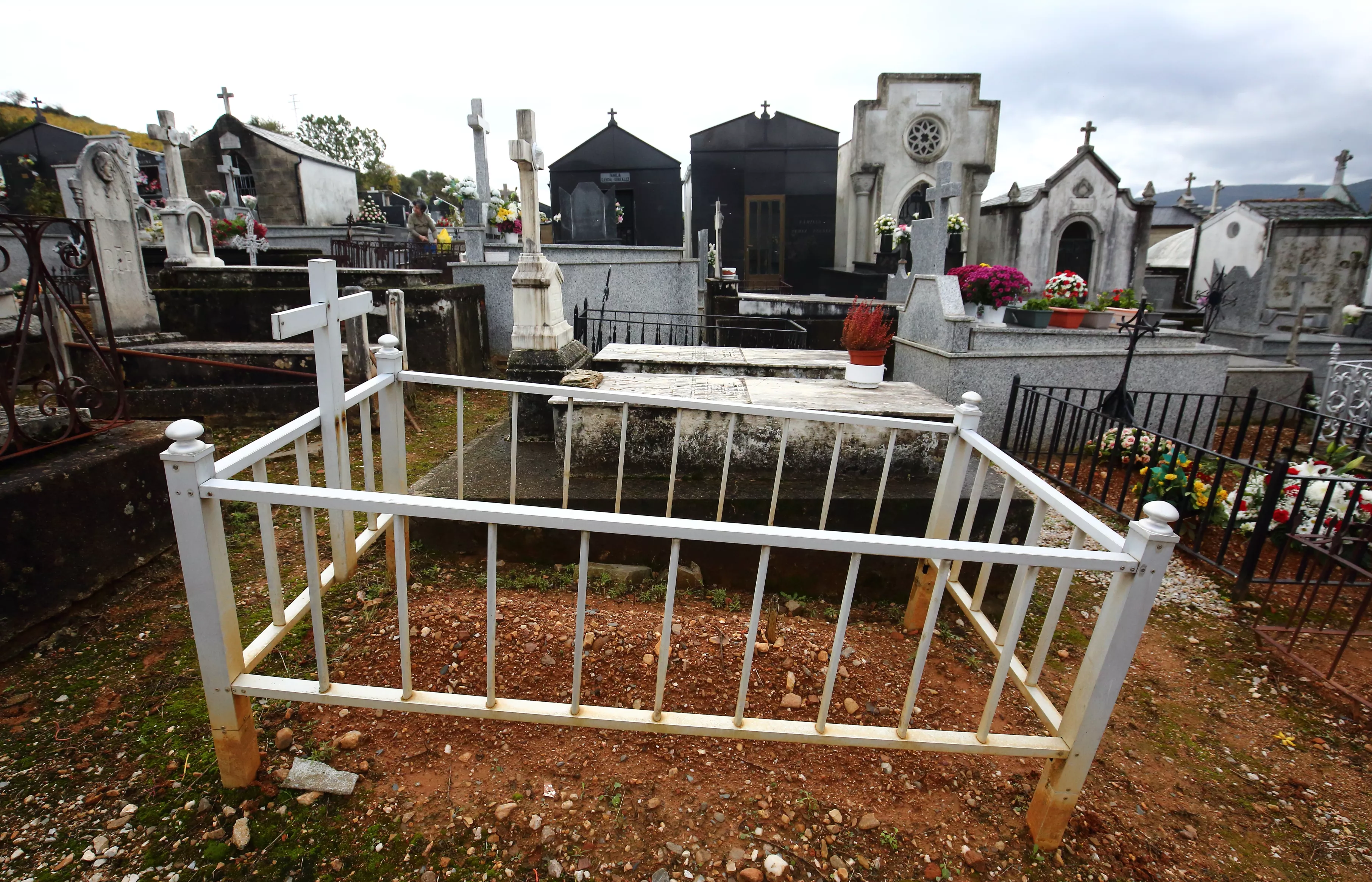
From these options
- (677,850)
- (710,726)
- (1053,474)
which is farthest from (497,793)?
(1053,474)

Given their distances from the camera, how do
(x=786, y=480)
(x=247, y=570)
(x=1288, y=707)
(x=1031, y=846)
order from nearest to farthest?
(x=1031, y=846), (x=1288, y=707), (x=247, y=570), (x=786, y=480)

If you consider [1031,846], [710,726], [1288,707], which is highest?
[710,726]

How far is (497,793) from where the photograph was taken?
1.95 m

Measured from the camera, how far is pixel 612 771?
2.06m

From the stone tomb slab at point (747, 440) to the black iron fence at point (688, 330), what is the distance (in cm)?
337

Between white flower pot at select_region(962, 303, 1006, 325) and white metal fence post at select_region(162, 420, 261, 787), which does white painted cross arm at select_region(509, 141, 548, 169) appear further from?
white flower pot at select_region(962, 303, 1006, 325)

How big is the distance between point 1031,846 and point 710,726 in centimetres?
106

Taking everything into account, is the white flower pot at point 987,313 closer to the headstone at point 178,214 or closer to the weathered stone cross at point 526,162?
the weathered stone cross at point 526,162

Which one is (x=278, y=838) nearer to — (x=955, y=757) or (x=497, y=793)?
(x=497, y=793)

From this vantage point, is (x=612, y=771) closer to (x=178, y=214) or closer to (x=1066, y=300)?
(x=1066, y=300)

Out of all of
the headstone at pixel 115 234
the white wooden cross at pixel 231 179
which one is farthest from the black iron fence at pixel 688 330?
the white wooden cross at pixel 231 179

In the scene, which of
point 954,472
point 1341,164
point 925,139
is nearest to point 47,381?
point 954,472

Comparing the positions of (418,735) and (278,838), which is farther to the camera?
(418,735)

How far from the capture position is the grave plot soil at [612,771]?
1.78m
